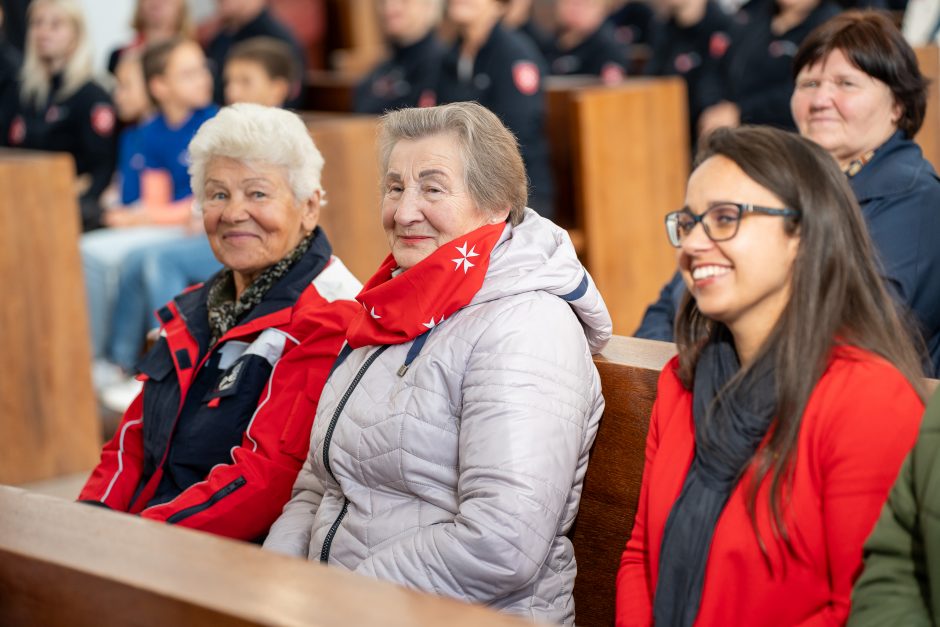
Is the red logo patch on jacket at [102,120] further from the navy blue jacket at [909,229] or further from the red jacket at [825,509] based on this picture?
the red jacket at [825,509]

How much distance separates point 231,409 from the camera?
225 cm

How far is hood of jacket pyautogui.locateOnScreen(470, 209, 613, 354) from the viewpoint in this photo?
1.83 metres

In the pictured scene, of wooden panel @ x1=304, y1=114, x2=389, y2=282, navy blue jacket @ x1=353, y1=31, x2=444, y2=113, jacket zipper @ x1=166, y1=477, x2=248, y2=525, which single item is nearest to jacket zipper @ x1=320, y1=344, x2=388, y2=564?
jacket zipper @ x1=166, y1=477, x2=248, y2=525

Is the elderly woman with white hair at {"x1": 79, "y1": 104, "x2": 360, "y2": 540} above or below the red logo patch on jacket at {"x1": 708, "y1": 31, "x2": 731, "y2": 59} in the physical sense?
below

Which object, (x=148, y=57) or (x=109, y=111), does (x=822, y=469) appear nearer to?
(x=148, y=57)

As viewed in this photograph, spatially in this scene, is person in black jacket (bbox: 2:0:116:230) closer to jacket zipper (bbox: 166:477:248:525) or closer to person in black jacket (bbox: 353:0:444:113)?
person in black jacket (bbox: 353:0:444:113)

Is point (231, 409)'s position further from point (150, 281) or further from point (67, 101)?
point (67, 101)

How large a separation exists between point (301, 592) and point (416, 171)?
864 millimetres

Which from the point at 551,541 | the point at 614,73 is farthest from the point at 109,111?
the point at 551,541

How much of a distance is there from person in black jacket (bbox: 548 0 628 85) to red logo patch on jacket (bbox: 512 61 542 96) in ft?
6.49

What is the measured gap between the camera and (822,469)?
1.48 meters

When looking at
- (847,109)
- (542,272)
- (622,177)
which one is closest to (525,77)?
(622,177)

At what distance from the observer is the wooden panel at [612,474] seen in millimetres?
1889

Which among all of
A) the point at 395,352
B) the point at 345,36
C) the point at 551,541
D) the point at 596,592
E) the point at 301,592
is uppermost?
the point at 345,36
